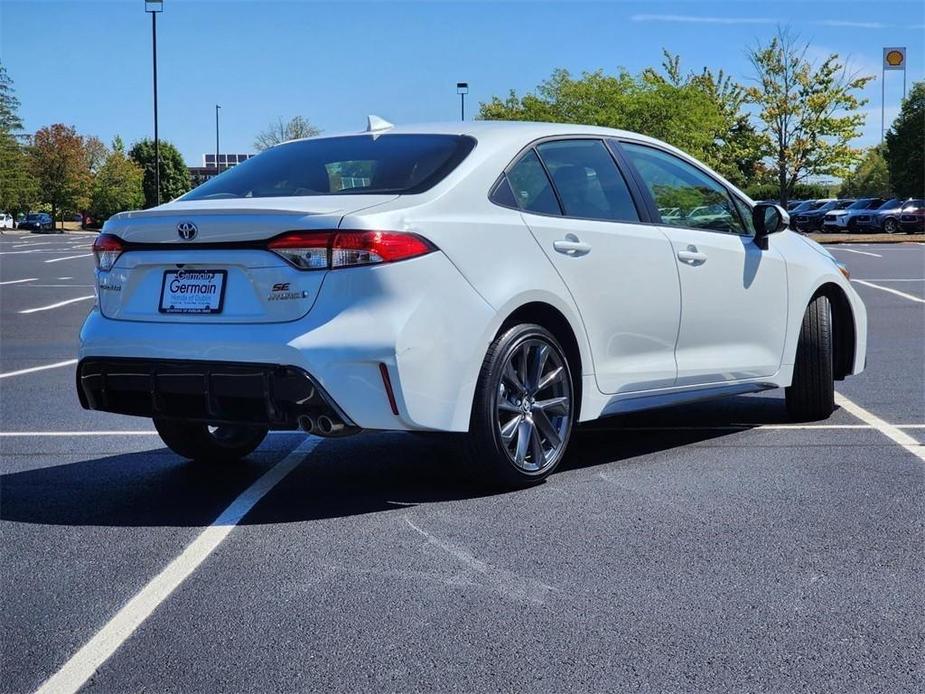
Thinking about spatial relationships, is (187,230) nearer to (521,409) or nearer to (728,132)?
(521,409)

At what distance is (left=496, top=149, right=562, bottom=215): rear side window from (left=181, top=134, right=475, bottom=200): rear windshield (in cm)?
26

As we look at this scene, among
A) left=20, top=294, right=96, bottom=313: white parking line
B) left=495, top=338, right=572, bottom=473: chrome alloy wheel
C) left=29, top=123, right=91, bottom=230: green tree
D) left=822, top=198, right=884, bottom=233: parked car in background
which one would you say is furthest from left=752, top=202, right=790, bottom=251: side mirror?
left=29, top=123, right=91, bottom=230: green tree

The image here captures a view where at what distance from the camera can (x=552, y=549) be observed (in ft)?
15.9

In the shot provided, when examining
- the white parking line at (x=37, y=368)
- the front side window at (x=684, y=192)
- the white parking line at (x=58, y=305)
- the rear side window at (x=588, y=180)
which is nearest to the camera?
the rear side window at (x=588, y=180)

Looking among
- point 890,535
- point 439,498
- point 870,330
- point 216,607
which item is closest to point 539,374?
point 439,498

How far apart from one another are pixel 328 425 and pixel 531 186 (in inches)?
63.8

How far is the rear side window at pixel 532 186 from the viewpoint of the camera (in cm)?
598

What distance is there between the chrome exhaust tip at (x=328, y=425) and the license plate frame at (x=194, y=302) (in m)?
0.63

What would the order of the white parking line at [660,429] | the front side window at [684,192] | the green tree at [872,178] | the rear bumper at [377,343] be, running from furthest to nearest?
the green tree at [872,178]
the white parking line at [660,429]
the front side window at [684,192]
the rear bumper at [377,343]

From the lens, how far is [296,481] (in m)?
6.20

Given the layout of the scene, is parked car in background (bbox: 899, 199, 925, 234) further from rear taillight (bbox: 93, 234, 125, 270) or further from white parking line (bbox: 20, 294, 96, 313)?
rear taillight (bbox: 93, 234, 125, 270)

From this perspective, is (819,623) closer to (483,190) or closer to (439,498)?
(439,498)

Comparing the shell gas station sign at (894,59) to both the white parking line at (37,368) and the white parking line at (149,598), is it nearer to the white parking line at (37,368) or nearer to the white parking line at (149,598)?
the white parking line at (37,368)

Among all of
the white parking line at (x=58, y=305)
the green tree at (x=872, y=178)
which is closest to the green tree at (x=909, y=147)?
the green tree at (x=872, y=178)
